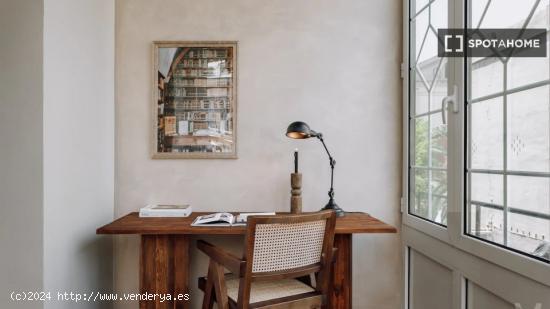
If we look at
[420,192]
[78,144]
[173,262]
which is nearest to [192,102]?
[78,144]

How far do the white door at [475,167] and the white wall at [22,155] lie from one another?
6.55 feet

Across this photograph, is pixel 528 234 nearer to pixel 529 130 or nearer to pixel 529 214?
pixel 529 214

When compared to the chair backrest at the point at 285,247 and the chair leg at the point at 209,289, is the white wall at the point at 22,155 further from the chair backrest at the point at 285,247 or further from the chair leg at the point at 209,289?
the chair backrest at the point at 285,247

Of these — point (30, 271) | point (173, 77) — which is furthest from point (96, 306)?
point (173, 77)

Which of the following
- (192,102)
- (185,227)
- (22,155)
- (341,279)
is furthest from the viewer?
(192,102)

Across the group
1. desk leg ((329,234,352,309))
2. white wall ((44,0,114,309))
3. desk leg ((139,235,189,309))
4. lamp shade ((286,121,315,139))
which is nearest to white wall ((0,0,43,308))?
white wall ((44,0,114,309))

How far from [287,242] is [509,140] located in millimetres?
985

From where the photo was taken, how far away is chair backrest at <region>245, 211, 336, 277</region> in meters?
1.28

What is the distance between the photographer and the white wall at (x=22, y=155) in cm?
148

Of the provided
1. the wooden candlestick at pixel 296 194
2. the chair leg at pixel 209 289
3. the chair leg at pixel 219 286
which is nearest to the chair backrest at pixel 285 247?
the chair leg at pixel 219 286

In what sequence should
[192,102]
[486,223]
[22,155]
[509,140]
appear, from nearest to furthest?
[509,140] < [486,223] < [22,155] < [192,102]

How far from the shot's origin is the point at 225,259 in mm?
1375

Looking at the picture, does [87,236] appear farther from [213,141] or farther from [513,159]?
[513,159]

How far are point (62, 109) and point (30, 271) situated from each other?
2.65ft
